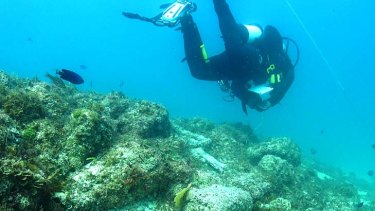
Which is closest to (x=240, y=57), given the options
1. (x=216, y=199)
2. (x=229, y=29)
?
(x=229, y=29)

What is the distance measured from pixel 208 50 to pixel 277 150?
103 m

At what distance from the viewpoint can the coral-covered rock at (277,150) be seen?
39.8 ft

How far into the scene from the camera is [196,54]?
10781 millimetres

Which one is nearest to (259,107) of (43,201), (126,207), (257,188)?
(257,188)

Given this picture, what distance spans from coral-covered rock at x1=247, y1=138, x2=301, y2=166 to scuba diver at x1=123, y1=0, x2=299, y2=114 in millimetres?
2282

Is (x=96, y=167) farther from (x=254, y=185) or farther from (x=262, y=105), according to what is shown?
(x=262, y=105)

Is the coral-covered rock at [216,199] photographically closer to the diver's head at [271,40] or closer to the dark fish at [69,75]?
the dark fish at [69,75]

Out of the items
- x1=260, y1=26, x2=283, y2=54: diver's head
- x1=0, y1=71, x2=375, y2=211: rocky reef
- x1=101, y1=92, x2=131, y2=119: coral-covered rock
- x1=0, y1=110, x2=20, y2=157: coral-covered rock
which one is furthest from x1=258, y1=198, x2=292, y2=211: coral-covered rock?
x1=260, y1=26, x2=283, y2=54: diver's head

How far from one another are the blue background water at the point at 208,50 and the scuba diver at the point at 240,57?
61264mm

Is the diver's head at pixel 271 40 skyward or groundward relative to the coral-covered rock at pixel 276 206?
skyward

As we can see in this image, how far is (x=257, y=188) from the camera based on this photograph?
775cm

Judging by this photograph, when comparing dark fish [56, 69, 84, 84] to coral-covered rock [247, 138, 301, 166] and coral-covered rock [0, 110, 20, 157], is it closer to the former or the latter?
coral-covered rock [0, 110, 20, 157]

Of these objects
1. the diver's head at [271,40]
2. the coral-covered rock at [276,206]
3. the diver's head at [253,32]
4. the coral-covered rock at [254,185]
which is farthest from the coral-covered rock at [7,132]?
the diver's head at [271,40]

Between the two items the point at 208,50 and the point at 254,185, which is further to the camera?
the point at 208,50
